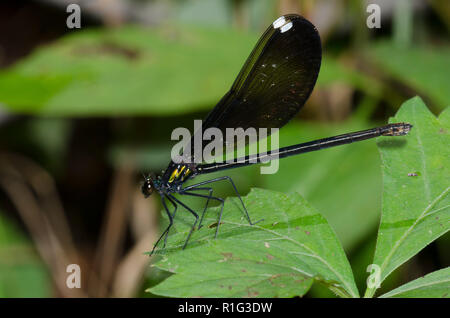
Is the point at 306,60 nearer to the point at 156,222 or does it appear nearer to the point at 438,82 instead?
the point at 438,82

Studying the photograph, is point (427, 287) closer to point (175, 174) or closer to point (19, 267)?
point (175, 174)

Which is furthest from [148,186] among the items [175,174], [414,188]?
[414,188]

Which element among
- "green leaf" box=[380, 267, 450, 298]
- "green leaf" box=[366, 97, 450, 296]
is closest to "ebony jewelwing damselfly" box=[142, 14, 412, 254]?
"green leaf" box=[366, 97, 450, 296]

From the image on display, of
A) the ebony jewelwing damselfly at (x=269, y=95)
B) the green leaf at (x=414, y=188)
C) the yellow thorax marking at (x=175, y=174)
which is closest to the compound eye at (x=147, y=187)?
the ebony jewelwing damselfly at (x=269, y=95)

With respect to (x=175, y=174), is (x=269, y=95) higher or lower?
higher

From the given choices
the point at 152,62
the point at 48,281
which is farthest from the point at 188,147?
the point at 48,281

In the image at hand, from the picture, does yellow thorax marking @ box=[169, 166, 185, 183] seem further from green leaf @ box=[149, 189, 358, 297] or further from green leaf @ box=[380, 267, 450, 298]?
green leaf @ box=[380, 267, 450, 298]
